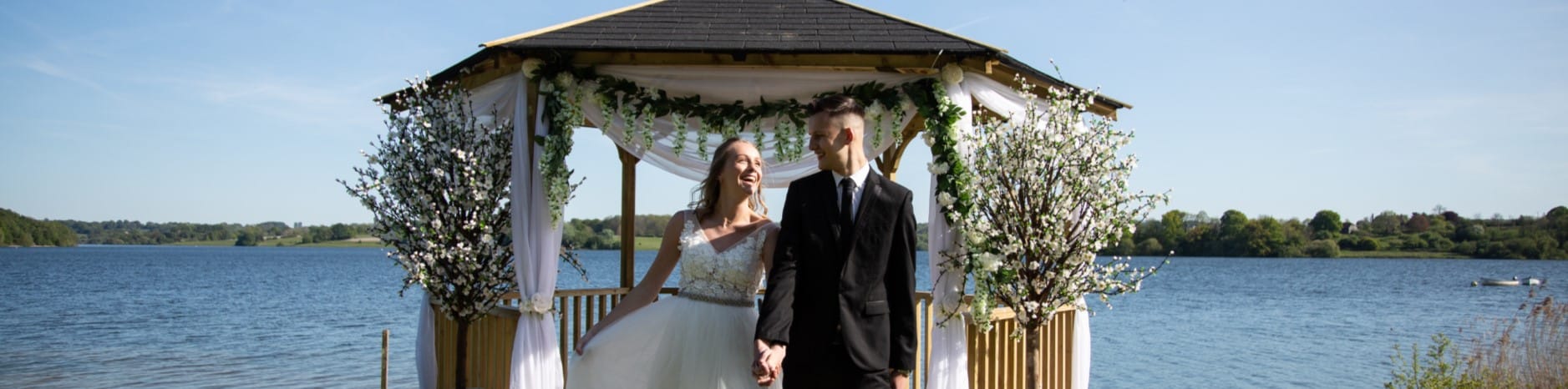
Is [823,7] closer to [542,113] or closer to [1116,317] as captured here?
[542,113]

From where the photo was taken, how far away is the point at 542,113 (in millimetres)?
6672

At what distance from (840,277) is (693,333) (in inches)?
44.0

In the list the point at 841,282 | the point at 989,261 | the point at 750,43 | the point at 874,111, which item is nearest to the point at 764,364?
the point at 841,282

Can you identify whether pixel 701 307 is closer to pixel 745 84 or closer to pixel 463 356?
pixel 745 84

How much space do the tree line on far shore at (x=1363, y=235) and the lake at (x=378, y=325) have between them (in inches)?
71.1

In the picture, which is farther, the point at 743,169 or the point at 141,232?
the point at 141,232

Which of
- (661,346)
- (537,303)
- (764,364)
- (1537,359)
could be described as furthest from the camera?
(1537,359)

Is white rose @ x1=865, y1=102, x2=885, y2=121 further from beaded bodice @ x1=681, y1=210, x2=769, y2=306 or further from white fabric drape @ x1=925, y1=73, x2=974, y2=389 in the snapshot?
beaded bodice @ x1=681, y1=210, x2=769, y2=306

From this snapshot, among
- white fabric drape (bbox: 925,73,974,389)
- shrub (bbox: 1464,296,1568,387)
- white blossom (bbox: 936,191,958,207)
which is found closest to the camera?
white blossom (bbox: 936,191,958,207)

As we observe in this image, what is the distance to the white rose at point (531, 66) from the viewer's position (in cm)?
660

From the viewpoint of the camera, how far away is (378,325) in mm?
26375

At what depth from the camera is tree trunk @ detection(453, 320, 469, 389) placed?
7.09 meters

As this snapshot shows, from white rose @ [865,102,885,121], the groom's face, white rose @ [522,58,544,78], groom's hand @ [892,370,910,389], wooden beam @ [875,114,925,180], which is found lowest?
groom's hand @ [892,370,910,389]

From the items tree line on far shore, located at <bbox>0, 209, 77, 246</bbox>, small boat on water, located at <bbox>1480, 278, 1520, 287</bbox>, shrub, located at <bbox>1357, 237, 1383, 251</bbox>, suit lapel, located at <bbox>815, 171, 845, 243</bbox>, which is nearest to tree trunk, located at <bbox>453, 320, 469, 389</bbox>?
suit lapel, located at <bbox>815, 171, 845, 243</bbox>
